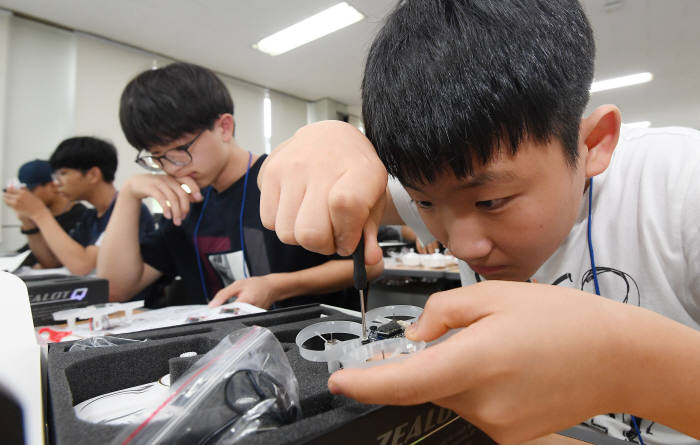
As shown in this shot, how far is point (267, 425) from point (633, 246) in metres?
0.66

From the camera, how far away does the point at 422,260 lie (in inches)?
86.4

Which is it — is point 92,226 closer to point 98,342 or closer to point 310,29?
point 98,342

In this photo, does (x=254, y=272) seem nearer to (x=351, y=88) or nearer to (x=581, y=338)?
(x=581, y=338)

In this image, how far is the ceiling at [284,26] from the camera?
290 cm

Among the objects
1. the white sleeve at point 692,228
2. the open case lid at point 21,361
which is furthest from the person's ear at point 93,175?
the white sleeve at point 692,228

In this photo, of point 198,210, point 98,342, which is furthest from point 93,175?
point 98,342

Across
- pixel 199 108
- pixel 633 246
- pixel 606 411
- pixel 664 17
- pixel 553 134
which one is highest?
pixel 664 17

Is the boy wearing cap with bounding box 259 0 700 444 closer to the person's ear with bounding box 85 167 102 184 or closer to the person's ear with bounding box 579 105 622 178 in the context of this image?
the person's ear with bounding box 579 105 622 178

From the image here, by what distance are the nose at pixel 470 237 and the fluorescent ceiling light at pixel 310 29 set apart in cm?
307

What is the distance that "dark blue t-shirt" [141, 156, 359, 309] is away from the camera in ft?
3.97

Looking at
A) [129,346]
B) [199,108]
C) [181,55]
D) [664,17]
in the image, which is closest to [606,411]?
[129,346]

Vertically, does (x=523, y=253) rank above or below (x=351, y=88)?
below

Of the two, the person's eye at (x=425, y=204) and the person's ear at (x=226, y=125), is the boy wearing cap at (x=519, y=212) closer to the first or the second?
the person's eye at (x=425, y=204)

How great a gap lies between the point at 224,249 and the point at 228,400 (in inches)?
40.2
